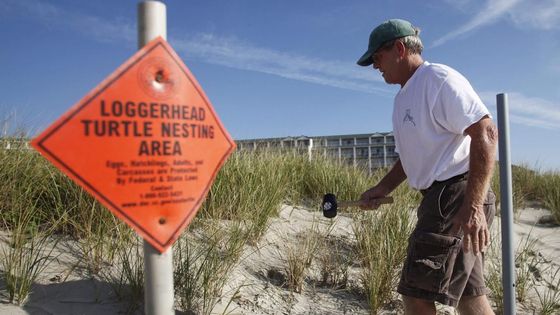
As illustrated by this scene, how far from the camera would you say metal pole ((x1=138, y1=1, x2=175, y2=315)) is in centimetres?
138

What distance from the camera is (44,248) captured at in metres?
3.20

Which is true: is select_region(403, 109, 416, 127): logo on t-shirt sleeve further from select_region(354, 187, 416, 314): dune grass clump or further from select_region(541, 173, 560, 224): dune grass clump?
select_region(541, 173, 560, 224): dune grass clump

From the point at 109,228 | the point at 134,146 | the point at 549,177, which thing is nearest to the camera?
the point at 134,146

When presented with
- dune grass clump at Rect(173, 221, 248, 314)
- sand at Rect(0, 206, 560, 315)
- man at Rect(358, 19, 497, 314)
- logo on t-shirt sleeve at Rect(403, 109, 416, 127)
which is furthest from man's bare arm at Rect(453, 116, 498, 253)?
dune grass clump at Rect(173, 221, 248, 314)

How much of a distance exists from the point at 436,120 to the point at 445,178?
0.32 meters

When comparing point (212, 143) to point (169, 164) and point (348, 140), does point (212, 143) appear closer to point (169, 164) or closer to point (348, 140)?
point (169, 164)

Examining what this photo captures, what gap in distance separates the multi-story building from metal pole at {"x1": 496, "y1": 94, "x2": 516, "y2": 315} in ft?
18.0

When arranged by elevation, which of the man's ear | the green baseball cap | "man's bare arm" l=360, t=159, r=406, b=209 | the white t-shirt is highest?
the green baseball cap

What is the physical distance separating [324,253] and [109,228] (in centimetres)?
179

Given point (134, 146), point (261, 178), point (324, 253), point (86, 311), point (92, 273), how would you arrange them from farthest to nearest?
1. point (261, 178)
2. point (324, 253)
3. point (92, 273)
4. point (86, 311)
5. point (134, 146)

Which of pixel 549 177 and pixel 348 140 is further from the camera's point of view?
pixel 348 140

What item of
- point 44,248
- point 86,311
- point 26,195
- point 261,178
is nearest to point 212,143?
point 86,311

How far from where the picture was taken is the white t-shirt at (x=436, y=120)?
2.28 meters

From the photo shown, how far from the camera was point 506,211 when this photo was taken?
2.18 metres
